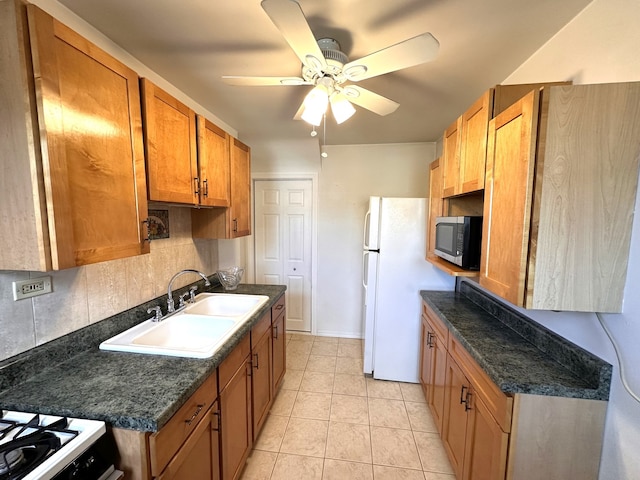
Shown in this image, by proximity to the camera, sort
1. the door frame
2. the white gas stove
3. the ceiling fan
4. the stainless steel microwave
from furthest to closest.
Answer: the door frame, the stainless steel microwave, the ceiling fan, the white gas stove

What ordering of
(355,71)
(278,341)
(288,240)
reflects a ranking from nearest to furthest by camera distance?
(355,71) → (278,341) → (288,240)

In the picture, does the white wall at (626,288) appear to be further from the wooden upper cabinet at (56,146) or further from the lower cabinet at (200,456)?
the wooden upper cabinet at (56,146)

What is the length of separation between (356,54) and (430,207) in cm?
132

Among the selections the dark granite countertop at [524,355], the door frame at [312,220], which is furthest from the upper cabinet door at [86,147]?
the door frame at [312,220]

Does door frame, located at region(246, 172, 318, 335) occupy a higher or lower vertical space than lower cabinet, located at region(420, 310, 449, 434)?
higher

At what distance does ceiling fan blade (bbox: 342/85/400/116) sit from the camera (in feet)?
4.70

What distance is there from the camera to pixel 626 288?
991mm

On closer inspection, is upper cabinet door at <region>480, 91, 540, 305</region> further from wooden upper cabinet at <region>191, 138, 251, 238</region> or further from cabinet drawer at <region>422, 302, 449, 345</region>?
wooden upper cabinet at <region>191, 138, 251, 238</region>

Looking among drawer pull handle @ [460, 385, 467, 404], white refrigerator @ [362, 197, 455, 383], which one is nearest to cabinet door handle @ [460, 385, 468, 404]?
drawer pull handle @ [460, 385, 467, 404]

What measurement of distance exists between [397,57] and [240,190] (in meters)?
1.59

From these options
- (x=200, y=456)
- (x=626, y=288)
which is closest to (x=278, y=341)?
(x=200, y=456)

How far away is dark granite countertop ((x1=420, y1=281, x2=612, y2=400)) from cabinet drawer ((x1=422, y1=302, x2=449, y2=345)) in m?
0.08

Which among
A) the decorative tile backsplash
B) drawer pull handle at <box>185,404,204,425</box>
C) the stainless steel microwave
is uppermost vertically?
the stainless steel microwave

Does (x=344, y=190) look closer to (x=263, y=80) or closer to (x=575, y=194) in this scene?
(x=263, y=80)
